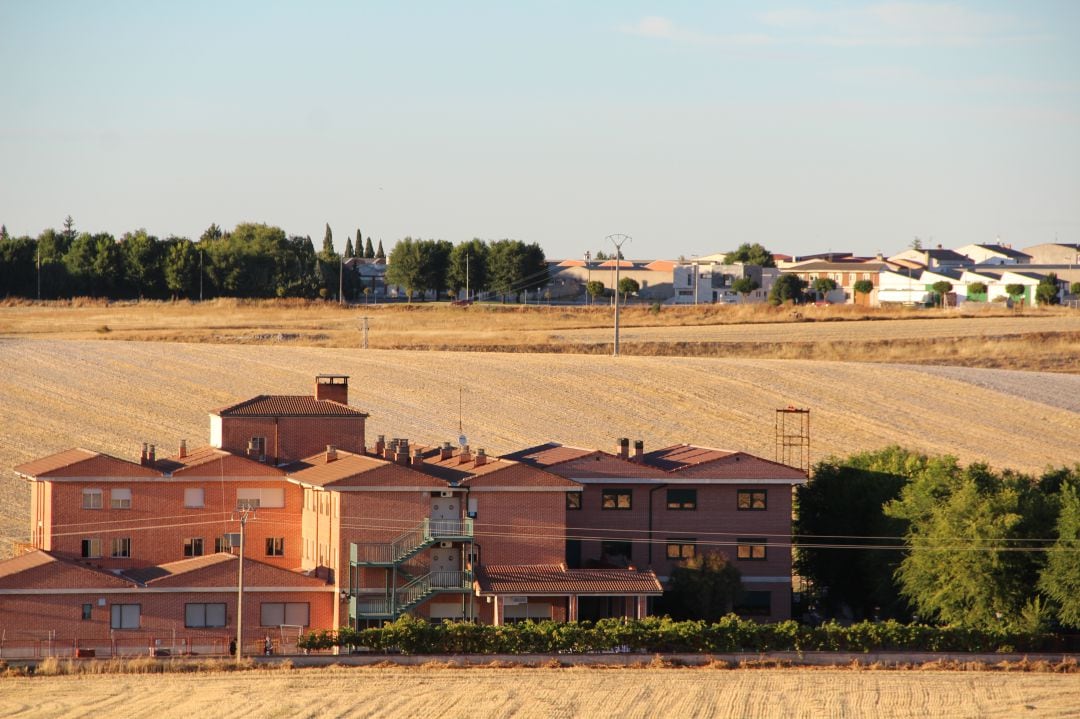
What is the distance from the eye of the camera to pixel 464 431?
80.8m

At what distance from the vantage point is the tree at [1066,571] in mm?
52188

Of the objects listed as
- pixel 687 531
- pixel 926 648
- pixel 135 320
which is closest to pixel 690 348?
pixel 135 320

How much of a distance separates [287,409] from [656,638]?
61.7 feet

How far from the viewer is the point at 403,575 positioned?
179 ft

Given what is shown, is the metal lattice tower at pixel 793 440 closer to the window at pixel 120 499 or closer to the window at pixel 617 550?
the window at pixel 617 550

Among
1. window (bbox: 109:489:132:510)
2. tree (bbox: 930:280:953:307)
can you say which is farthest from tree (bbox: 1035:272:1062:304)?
window (bbox: 109:489:132:510)

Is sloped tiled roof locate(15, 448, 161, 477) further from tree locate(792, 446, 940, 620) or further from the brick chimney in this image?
tree locate(792, 446, 940, 620)

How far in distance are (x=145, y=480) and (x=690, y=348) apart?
62474mm

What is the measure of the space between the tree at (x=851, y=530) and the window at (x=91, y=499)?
24075 mm

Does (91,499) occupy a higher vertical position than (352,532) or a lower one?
higher

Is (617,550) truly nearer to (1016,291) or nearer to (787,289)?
(787,289)

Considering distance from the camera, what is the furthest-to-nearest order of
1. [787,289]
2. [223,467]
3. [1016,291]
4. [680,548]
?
[787,289] < [1016,291] < [223,467] < [680,548]

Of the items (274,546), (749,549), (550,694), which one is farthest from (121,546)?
(749,549)

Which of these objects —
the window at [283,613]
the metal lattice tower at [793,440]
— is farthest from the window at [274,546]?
the metal lattice tower at [793,440]
